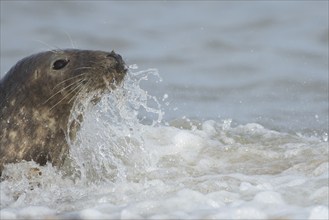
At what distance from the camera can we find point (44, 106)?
7027 millimetres

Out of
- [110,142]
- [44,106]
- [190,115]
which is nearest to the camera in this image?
[44,106]

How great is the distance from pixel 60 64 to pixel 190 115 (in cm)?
357

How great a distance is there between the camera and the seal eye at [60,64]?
7.02 metres

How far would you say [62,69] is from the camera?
700 centimetres

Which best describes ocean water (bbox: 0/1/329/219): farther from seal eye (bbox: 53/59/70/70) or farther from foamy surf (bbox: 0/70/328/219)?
seal eye (bbox: 53/59/70/70)

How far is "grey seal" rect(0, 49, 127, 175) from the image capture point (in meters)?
6.96

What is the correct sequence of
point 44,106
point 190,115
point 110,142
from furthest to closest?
1. point 190,115
2. point 110,142
3. point 44,106

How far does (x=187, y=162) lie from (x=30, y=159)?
1.16 metres

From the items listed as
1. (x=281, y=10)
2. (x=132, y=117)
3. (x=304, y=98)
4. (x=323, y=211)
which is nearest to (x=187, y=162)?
(x=132, y=117)

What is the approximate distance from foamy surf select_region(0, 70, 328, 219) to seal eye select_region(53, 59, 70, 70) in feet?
1.08

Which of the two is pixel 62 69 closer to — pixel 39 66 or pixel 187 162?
pixel 39 66

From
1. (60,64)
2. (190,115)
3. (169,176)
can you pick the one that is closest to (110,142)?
(169,176)

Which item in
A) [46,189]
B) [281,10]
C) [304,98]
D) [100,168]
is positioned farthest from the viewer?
[281,10]

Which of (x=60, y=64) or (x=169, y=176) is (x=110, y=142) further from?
(x=60, y=64)
